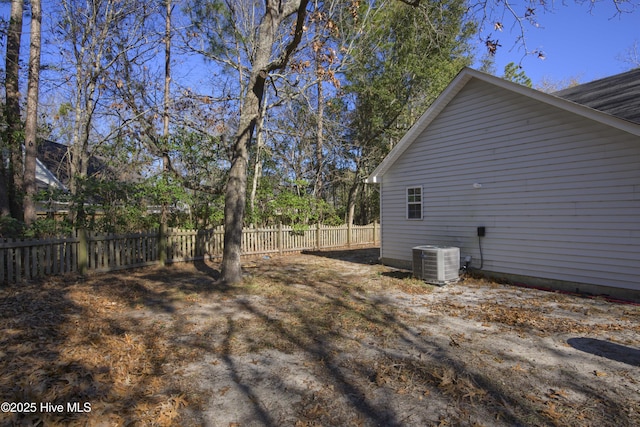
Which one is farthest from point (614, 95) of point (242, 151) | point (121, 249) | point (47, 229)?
point (47, 229)

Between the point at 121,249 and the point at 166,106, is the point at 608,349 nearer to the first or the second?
the point at 121,249

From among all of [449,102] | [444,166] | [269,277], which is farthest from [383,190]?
[269,277]

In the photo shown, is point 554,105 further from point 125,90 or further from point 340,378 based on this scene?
point 125,90

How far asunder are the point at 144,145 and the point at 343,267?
8.53m

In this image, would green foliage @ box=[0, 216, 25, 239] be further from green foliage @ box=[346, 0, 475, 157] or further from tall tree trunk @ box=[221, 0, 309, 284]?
green foliage @ box=[346, 0, 475, 157]

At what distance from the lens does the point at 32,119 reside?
8.97m

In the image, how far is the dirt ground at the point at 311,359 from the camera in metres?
2.69

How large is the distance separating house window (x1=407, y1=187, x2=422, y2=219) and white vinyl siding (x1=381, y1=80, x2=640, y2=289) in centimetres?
21

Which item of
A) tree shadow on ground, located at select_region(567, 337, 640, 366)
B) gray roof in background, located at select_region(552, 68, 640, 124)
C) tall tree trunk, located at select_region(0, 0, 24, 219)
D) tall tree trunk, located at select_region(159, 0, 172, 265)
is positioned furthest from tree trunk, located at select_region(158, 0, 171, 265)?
gray roof in background, located at select_region(552, 68, 640, 124)

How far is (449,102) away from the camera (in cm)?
950

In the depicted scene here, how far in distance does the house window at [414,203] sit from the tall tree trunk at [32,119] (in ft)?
33.3

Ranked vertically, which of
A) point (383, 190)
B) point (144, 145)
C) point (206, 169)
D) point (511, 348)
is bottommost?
point (511, 348)

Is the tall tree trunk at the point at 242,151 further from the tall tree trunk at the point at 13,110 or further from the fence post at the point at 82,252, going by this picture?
the tall tree trunk at the point at 13,110

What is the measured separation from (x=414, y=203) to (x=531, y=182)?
3.34 metres
